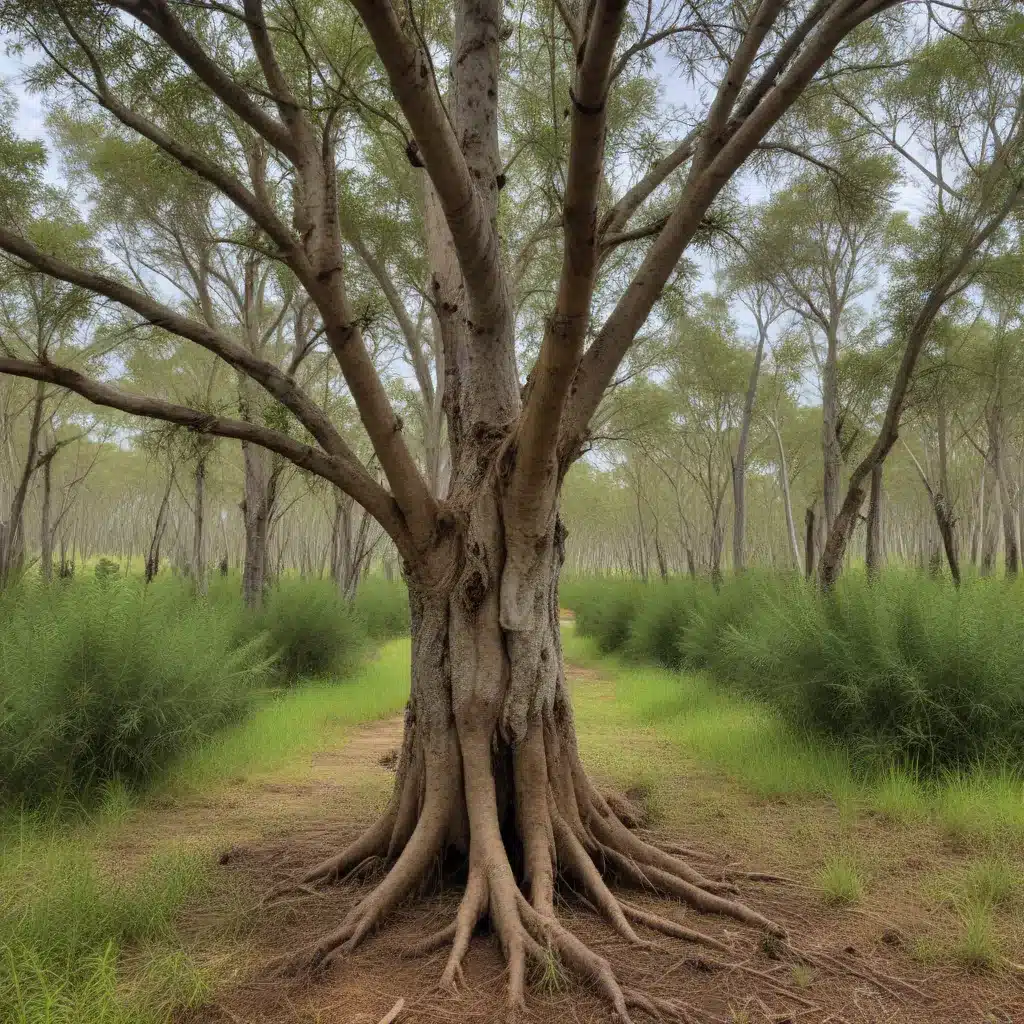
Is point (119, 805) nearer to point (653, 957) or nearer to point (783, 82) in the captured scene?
point (653, 957)

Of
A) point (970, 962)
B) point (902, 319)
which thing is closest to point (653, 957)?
point (970, 962)

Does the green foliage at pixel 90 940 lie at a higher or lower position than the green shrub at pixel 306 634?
lower

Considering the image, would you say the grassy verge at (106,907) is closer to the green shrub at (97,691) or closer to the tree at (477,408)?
the green shrub at (97,691)

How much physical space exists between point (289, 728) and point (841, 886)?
4.92 meters

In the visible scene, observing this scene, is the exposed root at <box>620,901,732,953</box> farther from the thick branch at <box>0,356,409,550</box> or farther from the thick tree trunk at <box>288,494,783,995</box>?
the thick branch at <box>0,356,409,550</box>

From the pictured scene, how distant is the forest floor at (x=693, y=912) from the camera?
2221 mm

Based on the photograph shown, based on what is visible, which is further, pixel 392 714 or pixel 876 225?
pixel 876 225

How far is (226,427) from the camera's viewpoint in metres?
2.69

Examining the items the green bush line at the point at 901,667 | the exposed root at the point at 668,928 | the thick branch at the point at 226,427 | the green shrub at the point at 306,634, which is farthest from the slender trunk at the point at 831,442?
the thick branch at the point at 226,427

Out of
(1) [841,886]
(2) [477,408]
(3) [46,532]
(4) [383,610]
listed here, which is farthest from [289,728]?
(3) [46,532]

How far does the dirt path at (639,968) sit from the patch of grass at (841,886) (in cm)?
6

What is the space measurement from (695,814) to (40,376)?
4099 mm

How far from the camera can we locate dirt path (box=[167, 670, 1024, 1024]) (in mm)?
2166

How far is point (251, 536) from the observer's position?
9.95 meters
